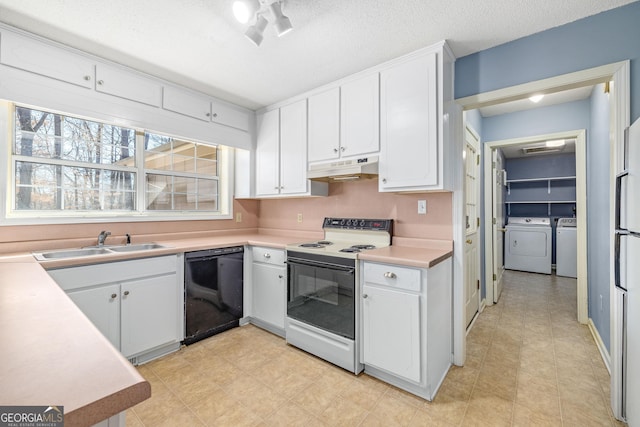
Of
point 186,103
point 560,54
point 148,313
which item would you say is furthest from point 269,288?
point 560,54

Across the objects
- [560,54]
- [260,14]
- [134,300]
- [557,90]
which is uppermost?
[260,14]

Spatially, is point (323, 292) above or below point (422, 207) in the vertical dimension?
below

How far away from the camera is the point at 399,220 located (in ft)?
8.48

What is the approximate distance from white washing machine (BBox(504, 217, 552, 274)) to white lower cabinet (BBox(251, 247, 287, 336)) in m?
4.97

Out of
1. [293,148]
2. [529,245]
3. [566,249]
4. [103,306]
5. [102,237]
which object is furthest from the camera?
[529,245]

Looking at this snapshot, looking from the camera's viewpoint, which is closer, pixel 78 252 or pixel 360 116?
pixel 78 252

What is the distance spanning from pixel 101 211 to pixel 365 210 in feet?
7.87

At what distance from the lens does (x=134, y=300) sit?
2162 mm

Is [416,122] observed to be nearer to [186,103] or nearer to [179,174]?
[186,103]

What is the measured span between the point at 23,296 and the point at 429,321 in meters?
1.98

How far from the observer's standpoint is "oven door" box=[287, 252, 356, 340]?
6.93ft

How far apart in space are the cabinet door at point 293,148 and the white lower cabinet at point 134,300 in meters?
1.30

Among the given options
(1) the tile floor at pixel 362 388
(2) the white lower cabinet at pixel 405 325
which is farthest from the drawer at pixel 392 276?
(1) the tile floor at pixel 362 388

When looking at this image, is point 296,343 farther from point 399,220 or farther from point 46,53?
point 46,53
